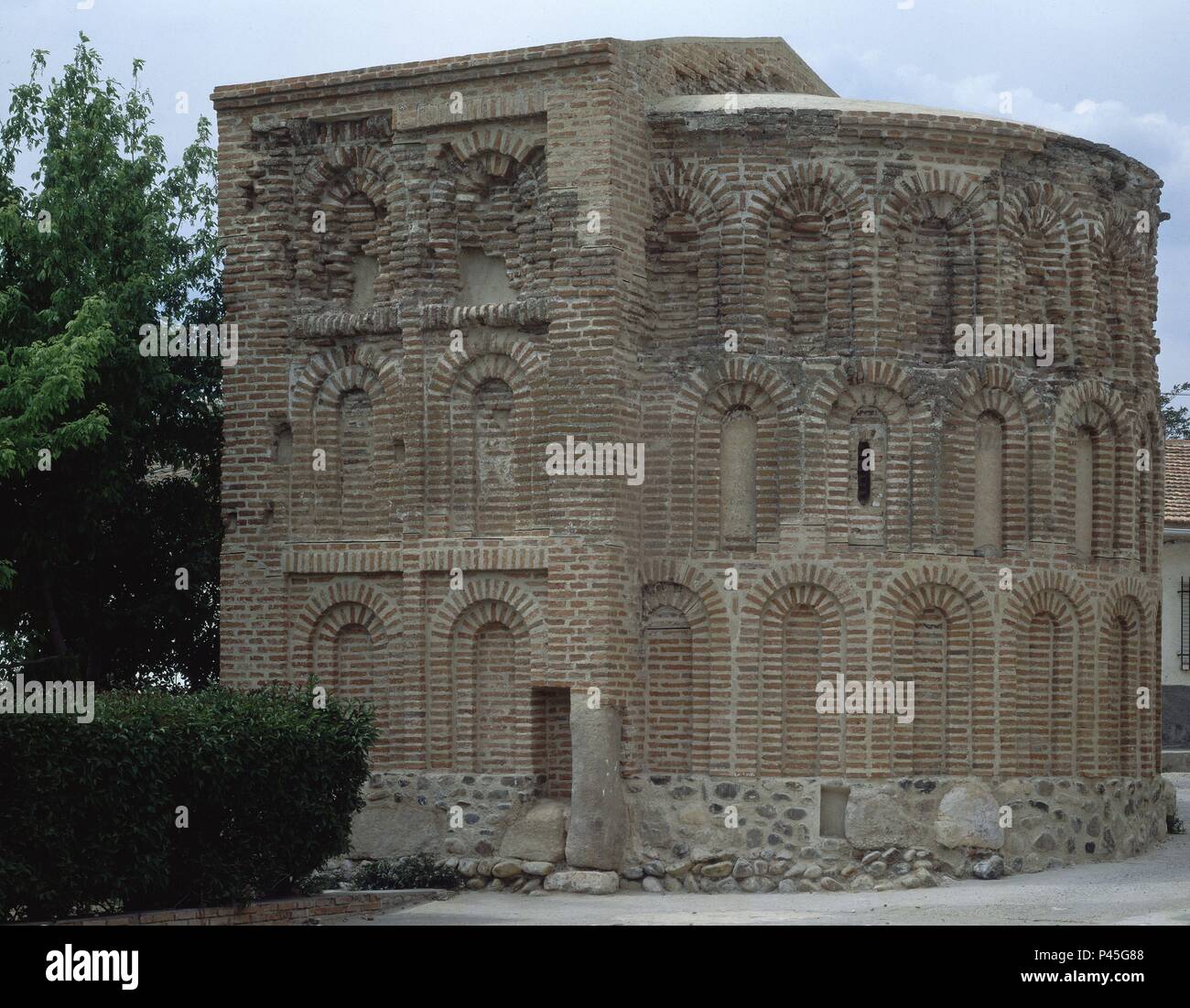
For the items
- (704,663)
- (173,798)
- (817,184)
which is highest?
(817,184)

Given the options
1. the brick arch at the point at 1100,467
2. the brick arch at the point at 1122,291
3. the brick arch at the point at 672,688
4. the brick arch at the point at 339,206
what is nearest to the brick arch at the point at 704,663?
the brick arch at the point at 672,688

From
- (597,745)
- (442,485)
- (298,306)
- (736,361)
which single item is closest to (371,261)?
(298,306)

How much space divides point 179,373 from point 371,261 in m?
2.84

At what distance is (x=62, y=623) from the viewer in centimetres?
2211

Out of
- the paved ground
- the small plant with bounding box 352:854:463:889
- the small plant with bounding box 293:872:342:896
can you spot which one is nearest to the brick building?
the small plant with bounding box 352:854:463:889

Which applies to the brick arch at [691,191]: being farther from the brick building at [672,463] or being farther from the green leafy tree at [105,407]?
the green leafy tree at [105,407]

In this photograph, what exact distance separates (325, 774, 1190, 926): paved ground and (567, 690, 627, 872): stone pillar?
1.52 ft

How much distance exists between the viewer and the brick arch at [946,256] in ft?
67.1

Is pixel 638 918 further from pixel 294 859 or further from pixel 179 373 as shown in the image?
pixel 179 373

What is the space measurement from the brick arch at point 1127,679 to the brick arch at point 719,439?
4.08m

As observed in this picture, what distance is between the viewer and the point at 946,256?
2072 centimetres

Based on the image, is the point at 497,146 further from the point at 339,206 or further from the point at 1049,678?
the point at 1049,678

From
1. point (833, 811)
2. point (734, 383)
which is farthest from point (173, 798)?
point (734, 383)

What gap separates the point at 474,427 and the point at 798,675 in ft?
13.8
